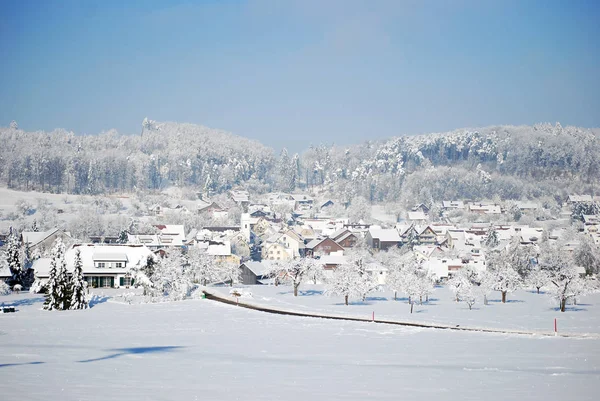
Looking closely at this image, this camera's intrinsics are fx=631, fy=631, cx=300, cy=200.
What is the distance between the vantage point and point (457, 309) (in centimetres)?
5047

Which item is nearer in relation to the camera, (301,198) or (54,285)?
(54,285)

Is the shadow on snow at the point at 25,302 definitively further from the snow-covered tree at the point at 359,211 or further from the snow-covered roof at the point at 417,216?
the snow-covered roof at the point at 417,216

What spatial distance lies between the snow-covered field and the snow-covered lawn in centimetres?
682

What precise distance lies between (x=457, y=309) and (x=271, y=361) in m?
29.9

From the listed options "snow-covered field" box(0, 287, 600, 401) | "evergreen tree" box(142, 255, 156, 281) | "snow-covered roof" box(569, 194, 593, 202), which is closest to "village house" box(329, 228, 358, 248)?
"evergreen tree" box(142, 255, 156, 281)

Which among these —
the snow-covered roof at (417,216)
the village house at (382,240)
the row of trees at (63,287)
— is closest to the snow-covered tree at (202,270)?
the row of trees at (63,287)

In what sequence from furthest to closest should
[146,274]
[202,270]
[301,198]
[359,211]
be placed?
1. [301,198]
2. [359,211]
3. [202,270]
4. [146,274]

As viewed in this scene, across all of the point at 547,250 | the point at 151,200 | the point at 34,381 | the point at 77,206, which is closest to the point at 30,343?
the point at 34,381

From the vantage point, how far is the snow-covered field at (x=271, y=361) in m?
17.9

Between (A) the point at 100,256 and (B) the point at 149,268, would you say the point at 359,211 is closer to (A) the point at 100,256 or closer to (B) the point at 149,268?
(A) the point at 100,256

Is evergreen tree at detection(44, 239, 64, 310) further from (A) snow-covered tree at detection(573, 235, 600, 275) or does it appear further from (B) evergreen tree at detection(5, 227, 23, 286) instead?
(A) snow-covered tree at detection(573, 235, 600, 275)

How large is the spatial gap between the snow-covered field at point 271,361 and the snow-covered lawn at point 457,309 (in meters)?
6.82

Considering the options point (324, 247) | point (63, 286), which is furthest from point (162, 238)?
point (63, 286)

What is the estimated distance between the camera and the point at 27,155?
521ft
